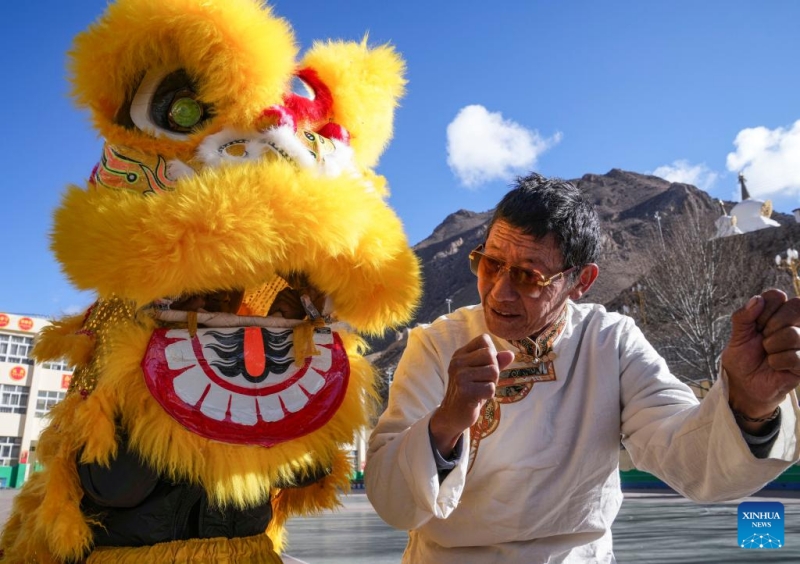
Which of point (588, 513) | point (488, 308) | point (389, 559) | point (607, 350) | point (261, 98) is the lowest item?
point (389, 559)

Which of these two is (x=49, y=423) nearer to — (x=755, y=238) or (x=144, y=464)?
(x=144, y=464)

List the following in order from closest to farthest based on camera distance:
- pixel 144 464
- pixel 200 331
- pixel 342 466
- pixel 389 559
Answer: pixel 144 464, pixel 200 331, pixel 342 466, pixel 389 559

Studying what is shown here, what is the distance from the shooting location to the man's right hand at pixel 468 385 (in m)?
1.39

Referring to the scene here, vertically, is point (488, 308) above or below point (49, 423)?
above

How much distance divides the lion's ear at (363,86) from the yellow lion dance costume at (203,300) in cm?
19

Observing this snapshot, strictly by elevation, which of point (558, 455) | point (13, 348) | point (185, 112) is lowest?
point (558, 455)

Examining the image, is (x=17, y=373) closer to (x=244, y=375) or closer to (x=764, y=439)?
(x=244, y=375)

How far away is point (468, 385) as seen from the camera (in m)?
1.39

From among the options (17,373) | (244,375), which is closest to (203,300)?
(244,375)

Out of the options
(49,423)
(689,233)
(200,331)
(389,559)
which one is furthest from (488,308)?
(689,233)

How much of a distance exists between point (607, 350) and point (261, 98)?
4.54 feet

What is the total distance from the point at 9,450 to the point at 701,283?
3357 cm

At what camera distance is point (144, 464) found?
1718mm

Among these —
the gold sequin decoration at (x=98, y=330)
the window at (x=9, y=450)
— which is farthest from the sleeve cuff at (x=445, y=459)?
the window at (x=9, y=450)
